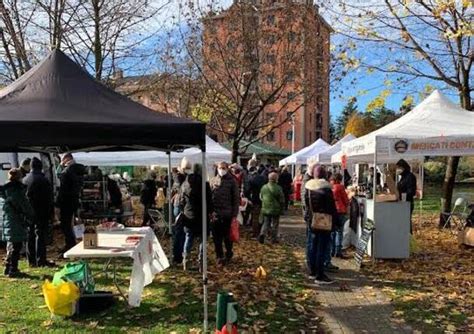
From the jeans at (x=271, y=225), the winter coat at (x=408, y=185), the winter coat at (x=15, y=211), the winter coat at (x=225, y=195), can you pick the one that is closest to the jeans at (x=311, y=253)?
the winter coat at (x=225, y=195)

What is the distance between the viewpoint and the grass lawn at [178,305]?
20.1ft

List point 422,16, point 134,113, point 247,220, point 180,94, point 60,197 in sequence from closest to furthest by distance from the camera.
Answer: point 134,113 → point 60,197 → point 422,16 → point 247,220 → point 180,94

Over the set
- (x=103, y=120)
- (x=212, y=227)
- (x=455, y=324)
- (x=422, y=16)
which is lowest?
(x=455, y=324)

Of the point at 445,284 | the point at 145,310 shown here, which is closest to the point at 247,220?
the point at 445,284

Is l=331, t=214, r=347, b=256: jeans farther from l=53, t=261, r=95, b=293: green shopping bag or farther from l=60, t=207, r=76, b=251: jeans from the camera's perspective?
l=53, t=261, r=95, b=293: green shopping bag

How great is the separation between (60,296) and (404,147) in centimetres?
611

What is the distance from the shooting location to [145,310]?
6.73m

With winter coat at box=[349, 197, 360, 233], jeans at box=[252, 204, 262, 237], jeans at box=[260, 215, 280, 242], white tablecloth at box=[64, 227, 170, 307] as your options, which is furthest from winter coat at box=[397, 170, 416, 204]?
white tablecloth at box=[64, 227, 170, 307]

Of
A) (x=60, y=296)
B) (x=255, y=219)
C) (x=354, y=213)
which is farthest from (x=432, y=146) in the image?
(x=60, y=296)

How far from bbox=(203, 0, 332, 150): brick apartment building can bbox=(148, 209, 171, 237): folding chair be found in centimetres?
634

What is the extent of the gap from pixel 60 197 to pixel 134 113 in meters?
4.84

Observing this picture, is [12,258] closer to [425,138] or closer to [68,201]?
[68,201]

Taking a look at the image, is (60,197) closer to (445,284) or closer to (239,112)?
(445,284)

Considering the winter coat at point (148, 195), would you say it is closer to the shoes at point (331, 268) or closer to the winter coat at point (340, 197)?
the winter coat at point (340, 197)
